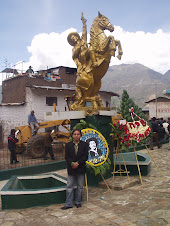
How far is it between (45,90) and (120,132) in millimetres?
13116

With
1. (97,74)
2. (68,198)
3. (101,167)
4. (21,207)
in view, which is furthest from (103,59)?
(21,207)

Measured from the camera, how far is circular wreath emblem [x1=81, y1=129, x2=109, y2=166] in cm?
583

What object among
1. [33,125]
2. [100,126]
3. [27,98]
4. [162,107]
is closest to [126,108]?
[100,126]

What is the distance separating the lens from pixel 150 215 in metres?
4.02

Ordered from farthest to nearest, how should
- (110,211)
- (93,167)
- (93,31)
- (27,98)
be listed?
1. (27,98)
2. (93,31)
3. (93,167)
4. (110,211)

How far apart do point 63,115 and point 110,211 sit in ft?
8.97

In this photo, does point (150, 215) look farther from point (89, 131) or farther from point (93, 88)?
point (93, 88)

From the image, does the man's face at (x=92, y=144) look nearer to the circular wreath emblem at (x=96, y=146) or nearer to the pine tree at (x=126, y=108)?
the circular wreath emblem at (x=96, y=146)

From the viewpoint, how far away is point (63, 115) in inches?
236

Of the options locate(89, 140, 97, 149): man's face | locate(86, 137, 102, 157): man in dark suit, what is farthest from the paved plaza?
locate(89, 140, 97, 149): man's face

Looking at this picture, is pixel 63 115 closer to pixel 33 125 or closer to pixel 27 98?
pixel 33 125

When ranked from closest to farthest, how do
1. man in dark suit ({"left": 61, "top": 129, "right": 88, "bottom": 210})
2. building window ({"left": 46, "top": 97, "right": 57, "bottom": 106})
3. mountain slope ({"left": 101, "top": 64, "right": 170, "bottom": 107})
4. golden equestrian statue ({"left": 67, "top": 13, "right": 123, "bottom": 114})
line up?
1. man in dark suit ({"left": 61, "top": 129, "right": 88, "bottom": 210})
2. golden equestrian statue ({"left": 67, "top": 13, "right": 123, "bottom": 114})
3. building window ({"left": 46, "top": 97, "right": 57, "bottom": 106})
4. mountain slope ({"left": 101, "top": 64, "right": 170, "bottom": 107})

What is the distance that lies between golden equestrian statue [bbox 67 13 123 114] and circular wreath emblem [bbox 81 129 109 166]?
0.90m

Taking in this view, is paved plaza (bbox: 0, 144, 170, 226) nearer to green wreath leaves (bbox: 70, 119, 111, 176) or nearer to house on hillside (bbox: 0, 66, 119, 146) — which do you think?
green wreath leaves (bbox: 70, 119, 111, 176)
